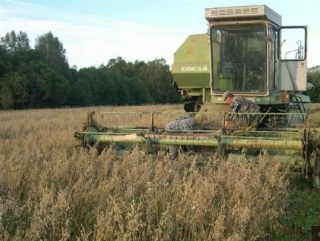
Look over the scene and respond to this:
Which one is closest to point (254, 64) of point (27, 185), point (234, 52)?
point (234, 52)

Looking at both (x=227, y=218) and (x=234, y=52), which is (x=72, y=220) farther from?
(x=234, y=52)

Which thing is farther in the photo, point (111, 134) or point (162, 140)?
point (111, 134)

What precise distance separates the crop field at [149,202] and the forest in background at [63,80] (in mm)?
31788

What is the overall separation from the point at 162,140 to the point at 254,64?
3.62 metres

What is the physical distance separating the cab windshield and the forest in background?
27.2 metres

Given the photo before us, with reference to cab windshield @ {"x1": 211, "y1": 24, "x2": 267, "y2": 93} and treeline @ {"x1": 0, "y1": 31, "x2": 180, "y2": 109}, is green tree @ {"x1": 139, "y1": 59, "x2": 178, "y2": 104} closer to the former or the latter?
treeline @ {"x1": 0, "y1": 31, "x2": 180, "y2": 109}

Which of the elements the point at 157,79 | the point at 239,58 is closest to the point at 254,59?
the point at 239,58

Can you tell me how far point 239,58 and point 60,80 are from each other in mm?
41748

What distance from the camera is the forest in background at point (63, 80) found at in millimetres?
45031

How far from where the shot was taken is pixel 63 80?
50000 mm

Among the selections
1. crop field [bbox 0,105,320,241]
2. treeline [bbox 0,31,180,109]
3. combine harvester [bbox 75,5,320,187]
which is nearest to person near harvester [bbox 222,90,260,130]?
combine harvester [bbox 75,5,320,187]

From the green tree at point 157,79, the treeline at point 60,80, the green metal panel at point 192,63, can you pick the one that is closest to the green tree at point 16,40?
the treeline at point 60,80

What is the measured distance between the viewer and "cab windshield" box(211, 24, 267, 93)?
9.41m

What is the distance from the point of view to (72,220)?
12.5 feet
